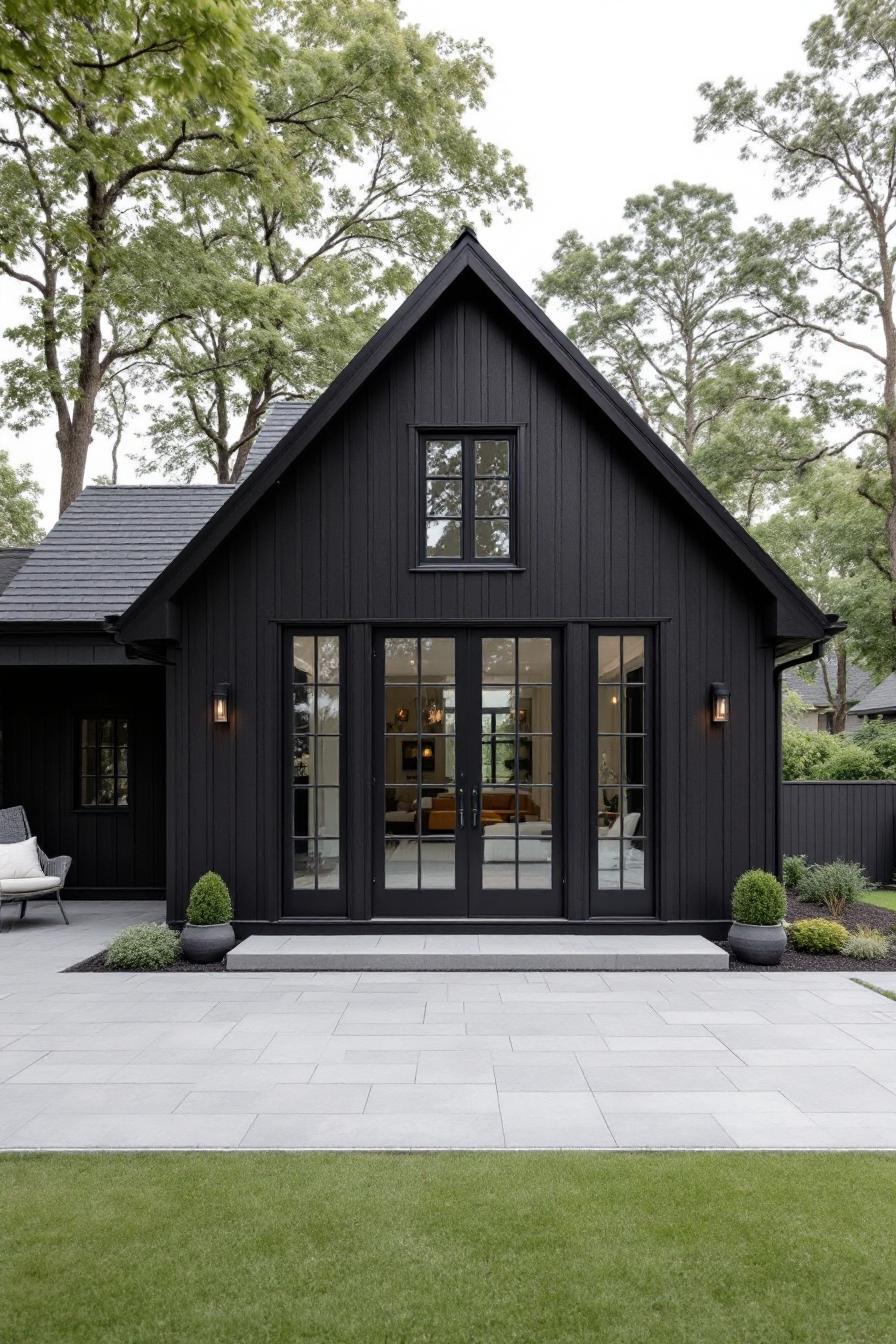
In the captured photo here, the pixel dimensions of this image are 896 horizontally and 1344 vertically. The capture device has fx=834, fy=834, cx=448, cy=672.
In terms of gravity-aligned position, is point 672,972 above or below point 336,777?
below

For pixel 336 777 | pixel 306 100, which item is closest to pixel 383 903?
pixel 336 777

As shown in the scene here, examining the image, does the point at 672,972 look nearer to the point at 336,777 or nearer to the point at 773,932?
the point at 773,932

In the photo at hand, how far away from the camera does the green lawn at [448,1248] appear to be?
264cm

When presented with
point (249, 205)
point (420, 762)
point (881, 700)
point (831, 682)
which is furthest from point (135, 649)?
point (831, 682)

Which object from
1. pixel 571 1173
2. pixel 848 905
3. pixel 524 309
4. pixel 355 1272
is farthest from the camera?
pixel 848 905

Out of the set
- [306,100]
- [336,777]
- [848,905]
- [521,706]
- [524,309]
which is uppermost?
[306,100]

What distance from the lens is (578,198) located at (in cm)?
2325

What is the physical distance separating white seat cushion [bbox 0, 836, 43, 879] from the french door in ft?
12.3

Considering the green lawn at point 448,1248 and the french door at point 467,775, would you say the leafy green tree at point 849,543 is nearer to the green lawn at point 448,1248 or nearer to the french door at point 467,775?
the french door at point 467,775

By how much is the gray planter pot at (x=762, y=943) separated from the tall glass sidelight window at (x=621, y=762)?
969 mm

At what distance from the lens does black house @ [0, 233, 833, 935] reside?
24.6ft

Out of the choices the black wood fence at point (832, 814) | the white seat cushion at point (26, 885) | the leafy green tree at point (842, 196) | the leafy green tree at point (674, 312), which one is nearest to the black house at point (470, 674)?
the white seat cushion at point (26, 885)

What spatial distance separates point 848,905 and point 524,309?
7.20m

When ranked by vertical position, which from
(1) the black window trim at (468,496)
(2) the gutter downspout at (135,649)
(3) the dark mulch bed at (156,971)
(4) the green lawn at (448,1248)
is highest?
(1) the black window trim at (468,496)
